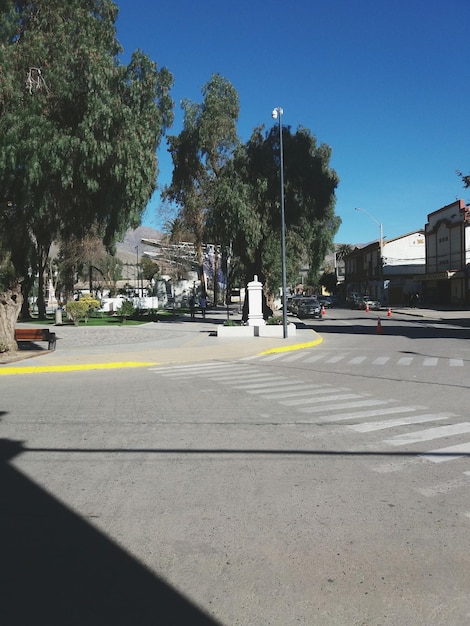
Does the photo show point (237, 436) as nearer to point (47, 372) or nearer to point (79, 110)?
point (47, 372)

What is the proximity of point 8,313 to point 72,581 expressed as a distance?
14.3 m

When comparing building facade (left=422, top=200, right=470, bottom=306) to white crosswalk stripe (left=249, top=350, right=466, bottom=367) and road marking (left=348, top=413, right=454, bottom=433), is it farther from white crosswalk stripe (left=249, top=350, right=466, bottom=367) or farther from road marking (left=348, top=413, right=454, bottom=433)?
road marking (left=348, top=413, right=454, bottom=433)

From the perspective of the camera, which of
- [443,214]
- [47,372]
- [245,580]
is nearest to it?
[245,580]

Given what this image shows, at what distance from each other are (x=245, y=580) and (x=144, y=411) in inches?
210

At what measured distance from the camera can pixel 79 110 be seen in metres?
14.1

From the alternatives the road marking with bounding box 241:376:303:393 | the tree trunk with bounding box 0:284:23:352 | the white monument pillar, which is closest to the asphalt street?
the road marking with bounding box 241:376:303:393

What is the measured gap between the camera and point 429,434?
667cm

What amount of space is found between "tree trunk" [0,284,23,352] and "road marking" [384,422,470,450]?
42.4ft

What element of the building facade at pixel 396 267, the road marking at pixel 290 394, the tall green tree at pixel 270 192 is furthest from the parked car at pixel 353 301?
the road marking at pixel 290 394

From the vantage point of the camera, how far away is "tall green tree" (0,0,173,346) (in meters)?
13.0

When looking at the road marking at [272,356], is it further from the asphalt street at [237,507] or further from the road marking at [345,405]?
the road marking at [345,405]

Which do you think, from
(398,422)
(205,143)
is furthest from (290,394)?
(205,143)

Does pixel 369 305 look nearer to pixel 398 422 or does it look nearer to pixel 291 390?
pixel 291 390


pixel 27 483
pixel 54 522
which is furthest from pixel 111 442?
pixel 54 522
